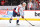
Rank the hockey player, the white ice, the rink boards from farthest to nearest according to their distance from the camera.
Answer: the rink boards → the hockey player → the white ice

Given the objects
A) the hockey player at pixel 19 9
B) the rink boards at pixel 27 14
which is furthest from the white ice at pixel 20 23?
the hockey player at pixel 19 9

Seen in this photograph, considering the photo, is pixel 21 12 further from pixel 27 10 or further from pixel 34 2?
pixel 34 2

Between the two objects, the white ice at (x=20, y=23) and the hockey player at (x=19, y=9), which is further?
the hockey player at (x=19, y=9)

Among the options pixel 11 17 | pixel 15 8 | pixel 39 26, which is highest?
pixel 15 8

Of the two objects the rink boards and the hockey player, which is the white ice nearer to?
the rink boards

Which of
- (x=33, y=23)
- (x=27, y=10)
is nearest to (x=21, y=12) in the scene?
(x=27, y=10)

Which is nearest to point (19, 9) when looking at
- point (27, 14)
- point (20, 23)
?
point (27, 14)

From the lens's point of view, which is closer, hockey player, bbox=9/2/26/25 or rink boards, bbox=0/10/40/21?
hockey player, bbox=9/2/26/25

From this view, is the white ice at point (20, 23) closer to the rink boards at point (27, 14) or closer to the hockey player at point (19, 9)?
the rink boards at point (27, 14)

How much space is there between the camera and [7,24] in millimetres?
5055

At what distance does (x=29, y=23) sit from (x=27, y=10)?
58 centimetres

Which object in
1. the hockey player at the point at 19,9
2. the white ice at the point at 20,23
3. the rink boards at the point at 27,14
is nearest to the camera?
the white ice at the point at 20,23

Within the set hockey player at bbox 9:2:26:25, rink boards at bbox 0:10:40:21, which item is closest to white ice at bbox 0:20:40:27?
rink boards at bbox 0:10:40:21

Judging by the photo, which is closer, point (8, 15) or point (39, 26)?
point (39, 26)
